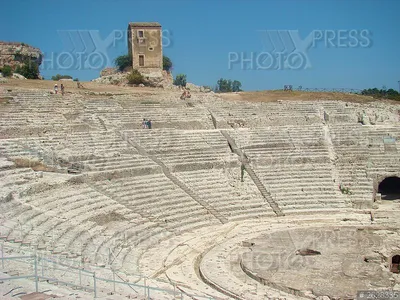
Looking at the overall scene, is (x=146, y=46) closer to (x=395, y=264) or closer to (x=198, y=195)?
(x=198, y=195)

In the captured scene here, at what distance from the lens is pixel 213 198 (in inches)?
742

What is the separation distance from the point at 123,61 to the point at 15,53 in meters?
8.49

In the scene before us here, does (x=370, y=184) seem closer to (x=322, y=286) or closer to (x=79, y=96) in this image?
(x=322, y=286)

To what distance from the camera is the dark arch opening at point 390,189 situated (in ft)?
72.8

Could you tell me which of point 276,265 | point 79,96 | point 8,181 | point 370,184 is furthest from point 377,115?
point 8,181

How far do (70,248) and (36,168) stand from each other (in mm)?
6325

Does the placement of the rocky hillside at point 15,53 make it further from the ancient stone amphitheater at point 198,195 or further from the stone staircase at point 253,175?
the stone staircase at point 253,175

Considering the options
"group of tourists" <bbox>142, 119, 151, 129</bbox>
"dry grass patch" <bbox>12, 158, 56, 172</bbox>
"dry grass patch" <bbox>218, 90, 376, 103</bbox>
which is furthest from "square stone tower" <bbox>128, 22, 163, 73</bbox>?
"dry grass patch" <bbox>12, 158, 56, 172</bbox>

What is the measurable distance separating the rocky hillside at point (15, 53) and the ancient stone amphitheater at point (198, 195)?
12.9 meters

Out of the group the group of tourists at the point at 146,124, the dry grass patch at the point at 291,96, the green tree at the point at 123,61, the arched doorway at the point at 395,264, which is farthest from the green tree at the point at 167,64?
the arched doorway at the point at 395,264

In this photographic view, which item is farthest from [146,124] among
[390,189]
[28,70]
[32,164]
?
[28,70]

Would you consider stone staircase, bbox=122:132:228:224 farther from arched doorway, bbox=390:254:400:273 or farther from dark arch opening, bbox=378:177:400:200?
dark arch opening, bbox=378:177:400:200

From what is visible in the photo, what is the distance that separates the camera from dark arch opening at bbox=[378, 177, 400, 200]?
2220 cm

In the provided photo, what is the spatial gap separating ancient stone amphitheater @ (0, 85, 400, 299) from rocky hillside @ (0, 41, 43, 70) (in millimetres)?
12868
